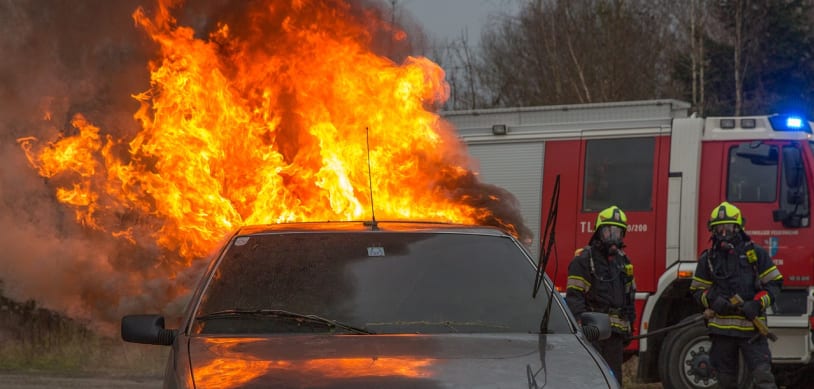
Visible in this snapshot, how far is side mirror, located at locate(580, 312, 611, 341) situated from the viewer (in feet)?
18.6

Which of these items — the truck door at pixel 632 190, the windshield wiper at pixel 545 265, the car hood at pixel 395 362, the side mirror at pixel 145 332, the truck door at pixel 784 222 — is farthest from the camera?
the truck door at pixel 632 190

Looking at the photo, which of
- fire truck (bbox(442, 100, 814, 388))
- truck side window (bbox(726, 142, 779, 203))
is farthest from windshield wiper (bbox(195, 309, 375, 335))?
truck side window (bbox(726, 142, 779, 203))

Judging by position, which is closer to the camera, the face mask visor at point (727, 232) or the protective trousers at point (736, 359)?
the protective trousers at point (736, 359)

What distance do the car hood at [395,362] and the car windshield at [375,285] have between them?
19 centimetres

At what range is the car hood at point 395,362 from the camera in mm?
4477

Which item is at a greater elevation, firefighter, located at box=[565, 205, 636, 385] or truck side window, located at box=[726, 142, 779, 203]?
truck side window, located at box=[726, 142, 779, 203]

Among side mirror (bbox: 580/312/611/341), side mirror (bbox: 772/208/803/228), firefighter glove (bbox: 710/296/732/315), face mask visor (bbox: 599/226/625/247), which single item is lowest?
firefighter glove (bbox: 710/296/732/315)

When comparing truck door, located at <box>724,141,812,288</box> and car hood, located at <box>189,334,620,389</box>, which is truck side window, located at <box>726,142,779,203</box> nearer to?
truck door, located at <box>724,141,812,288</box>

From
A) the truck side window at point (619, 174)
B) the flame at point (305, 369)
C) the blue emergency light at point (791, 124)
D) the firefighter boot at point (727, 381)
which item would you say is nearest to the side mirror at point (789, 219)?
the blue emergency light at point (791, 124)

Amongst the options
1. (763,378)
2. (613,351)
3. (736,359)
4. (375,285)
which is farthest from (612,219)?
(375,285)

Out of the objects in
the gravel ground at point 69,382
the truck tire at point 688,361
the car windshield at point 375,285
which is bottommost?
the gravel ground at point 69,382

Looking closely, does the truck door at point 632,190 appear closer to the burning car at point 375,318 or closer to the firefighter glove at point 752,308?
the firefighter glove at point 752,308

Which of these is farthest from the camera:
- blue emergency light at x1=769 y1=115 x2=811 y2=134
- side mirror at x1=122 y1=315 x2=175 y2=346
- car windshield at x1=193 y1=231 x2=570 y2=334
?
blue emergency light at x1=769 y1=115 x2=811 y2=134

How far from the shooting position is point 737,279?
962 centimetres
